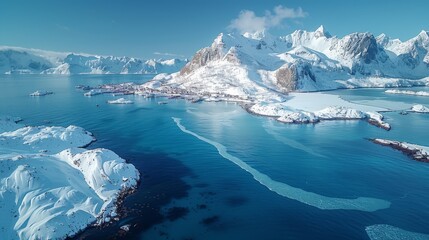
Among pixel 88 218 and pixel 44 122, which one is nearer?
pixel 88 218

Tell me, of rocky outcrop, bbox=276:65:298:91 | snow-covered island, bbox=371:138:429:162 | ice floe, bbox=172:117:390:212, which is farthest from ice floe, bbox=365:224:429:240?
rocky outcrop, bbox=276:65:298:91

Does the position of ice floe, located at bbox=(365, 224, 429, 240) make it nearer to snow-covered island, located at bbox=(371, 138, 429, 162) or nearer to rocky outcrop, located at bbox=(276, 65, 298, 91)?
snow-covered island, located at bbox=(371, 138, 429, 162)

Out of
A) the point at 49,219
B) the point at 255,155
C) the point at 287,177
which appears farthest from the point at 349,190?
the point at 49,219

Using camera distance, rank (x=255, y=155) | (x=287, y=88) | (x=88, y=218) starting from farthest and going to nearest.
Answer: (x=287, y=88)
(x=255, y=155)
(x=88, y=218)

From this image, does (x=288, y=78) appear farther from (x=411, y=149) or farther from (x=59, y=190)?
(x=59, y=190)

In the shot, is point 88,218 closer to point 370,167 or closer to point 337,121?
point 370,167

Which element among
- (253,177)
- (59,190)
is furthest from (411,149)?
(59,190)

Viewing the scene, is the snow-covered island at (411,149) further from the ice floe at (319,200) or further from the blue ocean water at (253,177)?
the ice floe at (319,200)

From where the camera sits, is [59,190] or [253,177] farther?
[253,177]
